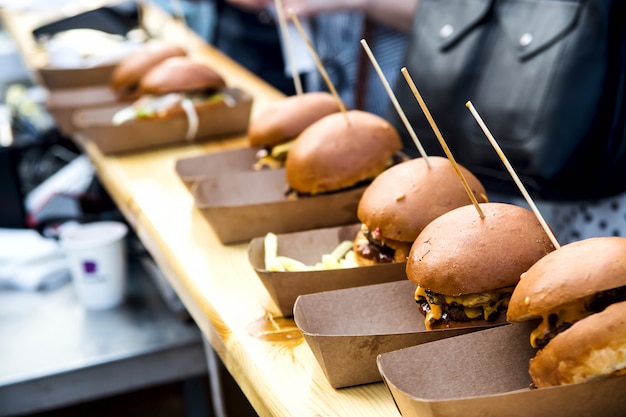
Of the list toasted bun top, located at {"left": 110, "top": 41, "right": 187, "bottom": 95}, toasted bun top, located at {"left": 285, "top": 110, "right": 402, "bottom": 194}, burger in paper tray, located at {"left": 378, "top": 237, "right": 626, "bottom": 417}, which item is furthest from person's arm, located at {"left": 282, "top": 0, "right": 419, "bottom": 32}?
burger in paper tray, located at {"left": 378, "top": 237, "right": 626, "bottom": 417}

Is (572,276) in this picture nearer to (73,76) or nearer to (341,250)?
(341,250)

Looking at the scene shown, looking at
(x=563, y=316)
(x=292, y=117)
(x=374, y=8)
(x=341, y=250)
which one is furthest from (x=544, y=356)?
(x=374, y=8)

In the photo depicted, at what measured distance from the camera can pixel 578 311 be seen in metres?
1.01

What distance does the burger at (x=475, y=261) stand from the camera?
1.17 m

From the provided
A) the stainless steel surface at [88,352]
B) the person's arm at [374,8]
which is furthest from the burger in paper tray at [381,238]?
the person's arm at [374,8]

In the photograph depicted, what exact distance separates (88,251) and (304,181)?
0.85 meters

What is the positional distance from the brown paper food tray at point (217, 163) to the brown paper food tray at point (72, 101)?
820 millimetres

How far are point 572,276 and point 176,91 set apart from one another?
5.69 ft

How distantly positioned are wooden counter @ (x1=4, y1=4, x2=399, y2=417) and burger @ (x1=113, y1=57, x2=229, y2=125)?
115 mm

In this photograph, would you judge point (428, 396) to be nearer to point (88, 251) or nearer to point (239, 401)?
point (239, 401)

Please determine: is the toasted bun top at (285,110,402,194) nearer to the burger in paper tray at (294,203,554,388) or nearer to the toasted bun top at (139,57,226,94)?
the burger in paper tray at (294,203,554,388)

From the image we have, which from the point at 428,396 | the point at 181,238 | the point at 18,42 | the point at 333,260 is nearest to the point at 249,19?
the point at 18,42

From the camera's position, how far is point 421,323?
1.31 m

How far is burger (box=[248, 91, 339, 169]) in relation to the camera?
78.5 inches
